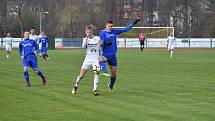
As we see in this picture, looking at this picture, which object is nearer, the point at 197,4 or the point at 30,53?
the point at 30,53

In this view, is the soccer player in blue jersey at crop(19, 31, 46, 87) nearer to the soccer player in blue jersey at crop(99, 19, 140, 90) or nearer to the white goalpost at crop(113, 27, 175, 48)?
the soccer player in blue jersey at crop(99, 19, 140, 90)

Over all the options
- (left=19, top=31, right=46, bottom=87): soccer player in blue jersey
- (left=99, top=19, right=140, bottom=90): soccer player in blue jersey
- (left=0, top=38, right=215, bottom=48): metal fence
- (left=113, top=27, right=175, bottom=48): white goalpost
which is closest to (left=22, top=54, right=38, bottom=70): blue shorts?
(left=19, top=31, right=46, bottom=87): soccer player in blue jersey

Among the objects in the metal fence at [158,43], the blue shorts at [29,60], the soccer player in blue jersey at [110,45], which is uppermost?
the soccer player in blue jersey at [110,45]

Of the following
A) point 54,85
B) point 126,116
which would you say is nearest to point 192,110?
point 126,116

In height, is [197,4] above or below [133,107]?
above

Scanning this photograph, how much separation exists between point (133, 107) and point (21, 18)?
261 feet

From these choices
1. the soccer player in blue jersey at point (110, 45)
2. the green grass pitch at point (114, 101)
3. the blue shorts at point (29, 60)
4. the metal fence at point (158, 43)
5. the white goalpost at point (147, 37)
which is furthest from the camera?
the white goalpost at point (147, 37)

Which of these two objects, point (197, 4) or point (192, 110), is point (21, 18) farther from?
point (192, 110)

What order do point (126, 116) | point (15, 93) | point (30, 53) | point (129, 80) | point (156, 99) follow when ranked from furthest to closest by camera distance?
point (129, 80) < point (30, 53) < point (15, 93) < point (156, 99) < point (126, 116)

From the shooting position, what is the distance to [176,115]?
11.9m

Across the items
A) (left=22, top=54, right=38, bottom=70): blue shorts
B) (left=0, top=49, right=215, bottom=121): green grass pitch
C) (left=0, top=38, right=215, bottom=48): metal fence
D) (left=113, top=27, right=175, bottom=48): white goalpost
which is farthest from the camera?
(left=113, top=27, right=175, bottom=48): white goalpost

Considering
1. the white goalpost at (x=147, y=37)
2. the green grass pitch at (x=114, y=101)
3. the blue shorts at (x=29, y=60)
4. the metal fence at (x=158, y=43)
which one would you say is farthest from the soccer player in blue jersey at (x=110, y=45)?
the white goalpost at (x=147, y=37)

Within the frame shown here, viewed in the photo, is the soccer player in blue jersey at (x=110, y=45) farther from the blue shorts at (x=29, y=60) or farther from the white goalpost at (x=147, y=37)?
the white goalpost at (x=147, y=37)

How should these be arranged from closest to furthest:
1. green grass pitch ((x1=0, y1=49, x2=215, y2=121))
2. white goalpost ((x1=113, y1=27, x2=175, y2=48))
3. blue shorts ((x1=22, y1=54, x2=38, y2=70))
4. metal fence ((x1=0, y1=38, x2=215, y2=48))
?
green grass pitch ((x1=0, y1=49, x2=215, y2=121)) → blue shorts ((x1=22, y1=54, x2=38, y2=70)) → metal fence ((x1=0, y1=38, x2=215, y2=48)) → white goalpost ((x1=113, y1=27, x2=175, y2=48))
